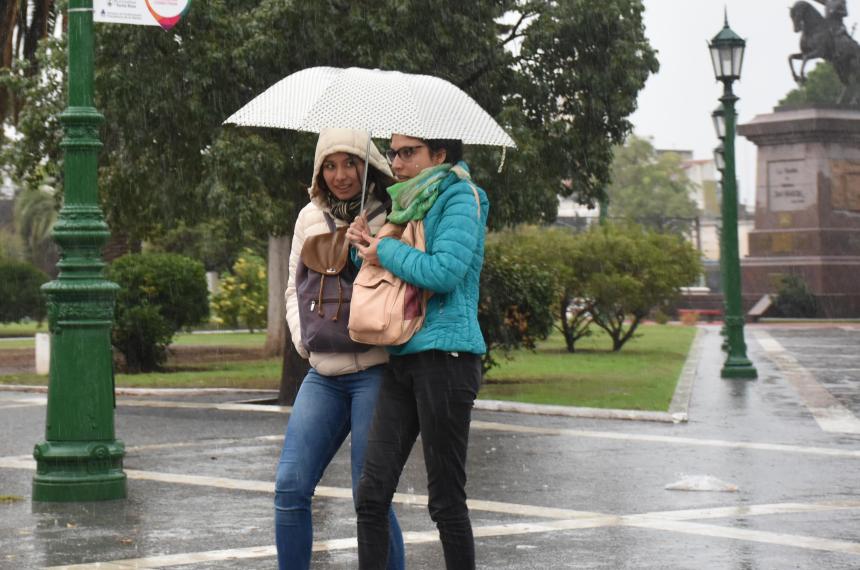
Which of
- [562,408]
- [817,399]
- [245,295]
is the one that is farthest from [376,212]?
[245,295]

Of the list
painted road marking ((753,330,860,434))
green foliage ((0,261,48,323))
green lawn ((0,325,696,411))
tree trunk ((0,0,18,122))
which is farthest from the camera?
green foliage ((0,261,48,323))

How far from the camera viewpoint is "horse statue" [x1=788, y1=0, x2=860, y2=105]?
48438 mm

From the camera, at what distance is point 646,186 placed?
341 ft

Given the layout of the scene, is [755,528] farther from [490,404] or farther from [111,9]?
[490,404]

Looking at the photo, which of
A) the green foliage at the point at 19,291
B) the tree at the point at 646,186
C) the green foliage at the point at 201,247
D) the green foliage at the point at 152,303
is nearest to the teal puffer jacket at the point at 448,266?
the green foliage at the point at 152,303

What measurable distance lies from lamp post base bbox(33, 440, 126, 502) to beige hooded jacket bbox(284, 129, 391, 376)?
3.47m

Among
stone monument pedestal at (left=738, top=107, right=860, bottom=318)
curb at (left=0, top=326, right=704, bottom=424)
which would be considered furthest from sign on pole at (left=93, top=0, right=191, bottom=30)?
stone monument pedestal at (left=738, top=107, right=860, bottom=318)

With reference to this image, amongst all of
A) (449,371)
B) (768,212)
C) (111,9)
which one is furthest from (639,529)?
(768,212)

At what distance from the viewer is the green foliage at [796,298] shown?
44.3 metres

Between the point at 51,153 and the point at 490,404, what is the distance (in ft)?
18.2

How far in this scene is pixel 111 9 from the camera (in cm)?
884

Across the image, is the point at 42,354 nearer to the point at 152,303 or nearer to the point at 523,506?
the point at 152,303

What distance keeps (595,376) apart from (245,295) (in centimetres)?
1814

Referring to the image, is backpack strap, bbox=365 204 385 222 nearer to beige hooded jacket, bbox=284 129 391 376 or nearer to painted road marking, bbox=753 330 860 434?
beige hooded jacket, bbox=284 129 391 376
